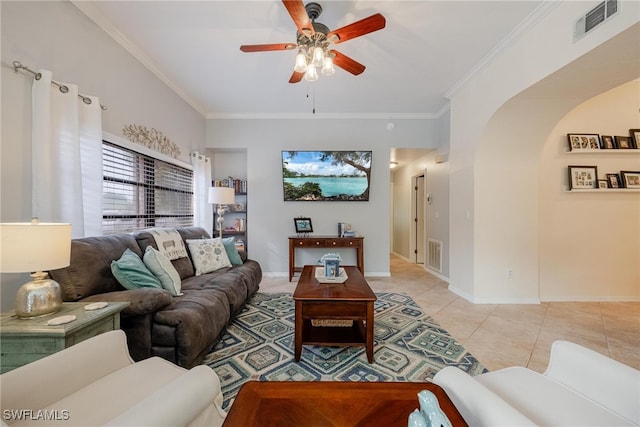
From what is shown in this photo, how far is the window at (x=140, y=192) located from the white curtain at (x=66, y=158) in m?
0.36

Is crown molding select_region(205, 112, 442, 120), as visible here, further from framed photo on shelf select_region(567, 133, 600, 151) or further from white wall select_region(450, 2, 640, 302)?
framed photo on shelf select_region(567, 133, 600, 151)

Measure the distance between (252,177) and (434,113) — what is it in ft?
11.1

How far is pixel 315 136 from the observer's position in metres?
4.44

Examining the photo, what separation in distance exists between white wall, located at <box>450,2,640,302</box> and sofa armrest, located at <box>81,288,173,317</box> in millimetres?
3369

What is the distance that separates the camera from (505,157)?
3.09m

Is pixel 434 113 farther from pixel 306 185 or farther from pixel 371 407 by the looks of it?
pixel 371 407

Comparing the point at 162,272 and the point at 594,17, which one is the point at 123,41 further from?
the point at 594,17

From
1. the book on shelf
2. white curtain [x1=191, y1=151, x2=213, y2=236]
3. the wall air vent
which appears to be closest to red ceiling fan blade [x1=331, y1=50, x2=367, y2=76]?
the wall air vent

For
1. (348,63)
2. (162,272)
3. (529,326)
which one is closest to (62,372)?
(162,272)

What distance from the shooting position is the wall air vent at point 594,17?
166 centimetres

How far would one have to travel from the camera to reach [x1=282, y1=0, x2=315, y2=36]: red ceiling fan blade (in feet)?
5.19

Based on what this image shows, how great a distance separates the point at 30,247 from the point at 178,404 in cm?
116

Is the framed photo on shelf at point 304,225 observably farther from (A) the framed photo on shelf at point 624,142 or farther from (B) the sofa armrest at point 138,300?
(A) the framed photo on shelf at point 624,142

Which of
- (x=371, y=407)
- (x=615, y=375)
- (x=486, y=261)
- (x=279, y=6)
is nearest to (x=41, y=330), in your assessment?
(x=371, y=407)
